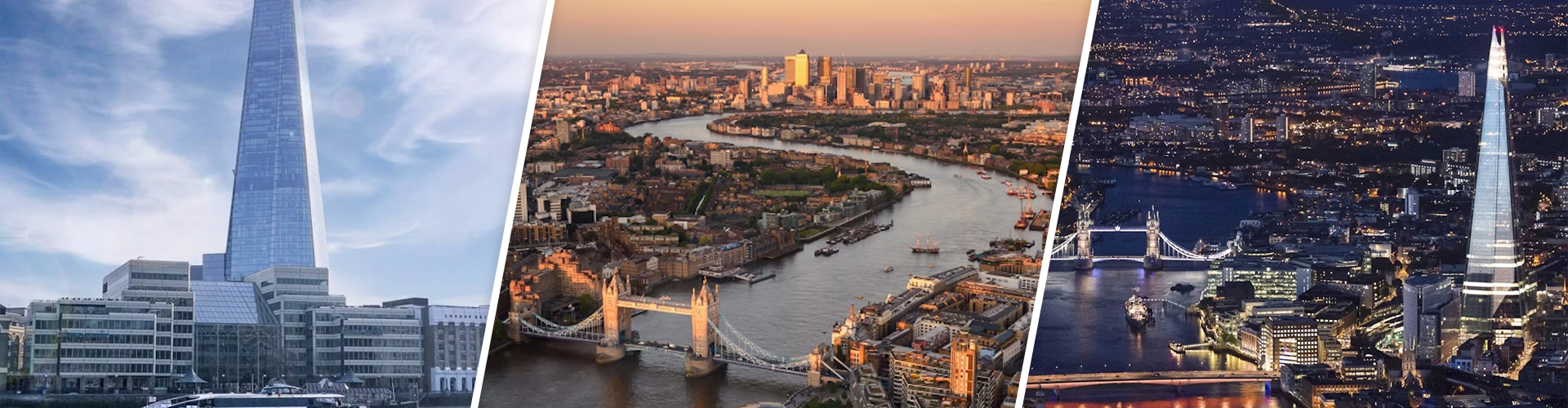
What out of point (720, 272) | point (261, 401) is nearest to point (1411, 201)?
point (720, 272)

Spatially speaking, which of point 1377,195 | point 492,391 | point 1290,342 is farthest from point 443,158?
point 1377,195

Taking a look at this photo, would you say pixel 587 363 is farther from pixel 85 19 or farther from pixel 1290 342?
pixel 1290 342

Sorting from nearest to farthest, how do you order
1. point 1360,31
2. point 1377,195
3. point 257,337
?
point 257,337 → point 1377,195 → point 1360,31

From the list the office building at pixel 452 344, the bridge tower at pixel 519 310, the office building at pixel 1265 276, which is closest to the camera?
the office building at pixel 452 344

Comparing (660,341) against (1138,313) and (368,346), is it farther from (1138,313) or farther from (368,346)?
(1138,313)

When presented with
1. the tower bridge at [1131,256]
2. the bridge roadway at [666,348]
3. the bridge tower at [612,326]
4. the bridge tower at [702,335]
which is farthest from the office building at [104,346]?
the tower bridge at [1131,256]

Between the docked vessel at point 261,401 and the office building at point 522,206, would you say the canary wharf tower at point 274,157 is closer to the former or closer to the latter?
the docked vessel at point 261,401

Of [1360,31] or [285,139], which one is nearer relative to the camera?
[285,139]
